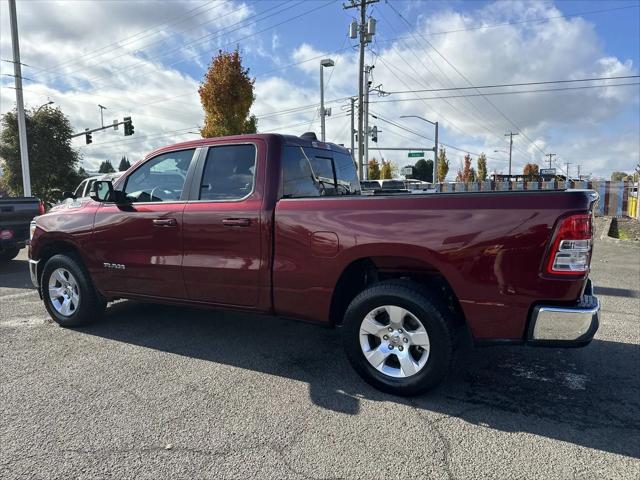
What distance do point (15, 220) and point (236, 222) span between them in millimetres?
6922

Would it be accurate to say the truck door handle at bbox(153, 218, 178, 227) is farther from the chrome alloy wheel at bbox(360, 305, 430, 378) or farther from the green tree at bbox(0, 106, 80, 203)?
the green tree at bbox(0, 106, 80, 203)

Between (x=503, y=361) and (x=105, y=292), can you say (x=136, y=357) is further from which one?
(x=503, y=361)

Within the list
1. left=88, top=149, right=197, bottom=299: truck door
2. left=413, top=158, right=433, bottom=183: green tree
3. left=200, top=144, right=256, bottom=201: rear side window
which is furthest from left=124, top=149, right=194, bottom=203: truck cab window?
left=413, top=158, right=433, bottom=183: green tree

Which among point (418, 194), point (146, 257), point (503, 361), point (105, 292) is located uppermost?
point (418, 194)

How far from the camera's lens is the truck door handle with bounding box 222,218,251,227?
3.78m

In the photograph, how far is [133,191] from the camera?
4617 millimetres

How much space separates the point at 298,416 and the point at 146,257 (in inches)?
86.9

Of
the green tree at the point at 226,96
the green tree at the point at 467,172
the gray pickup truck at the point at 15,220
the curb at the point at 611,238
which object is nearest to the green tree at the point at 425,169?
the green tree at the point at 467,172

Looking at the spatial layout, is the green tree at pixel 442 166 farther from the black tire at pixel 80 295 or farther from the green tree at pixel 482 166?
the black tire at pixel 80 295

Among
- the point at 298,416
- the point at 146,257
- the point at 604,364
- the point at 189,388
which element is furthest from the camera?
the point at 146,257

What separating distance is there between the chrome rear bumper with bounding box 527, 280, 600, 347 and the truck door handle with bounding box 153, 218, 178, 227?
2.99m

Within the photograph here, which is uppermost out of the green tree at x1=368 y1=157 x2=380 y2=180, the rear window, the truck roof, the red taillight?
the green tree at x1=368 y1=157 x2=380 y2=180

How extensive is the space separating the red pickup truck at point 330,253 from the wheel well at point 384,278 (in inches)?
0.5

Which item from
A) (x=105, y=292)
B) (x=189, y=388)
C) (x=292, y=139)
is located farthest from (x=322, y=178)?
(x=105, y=292)
